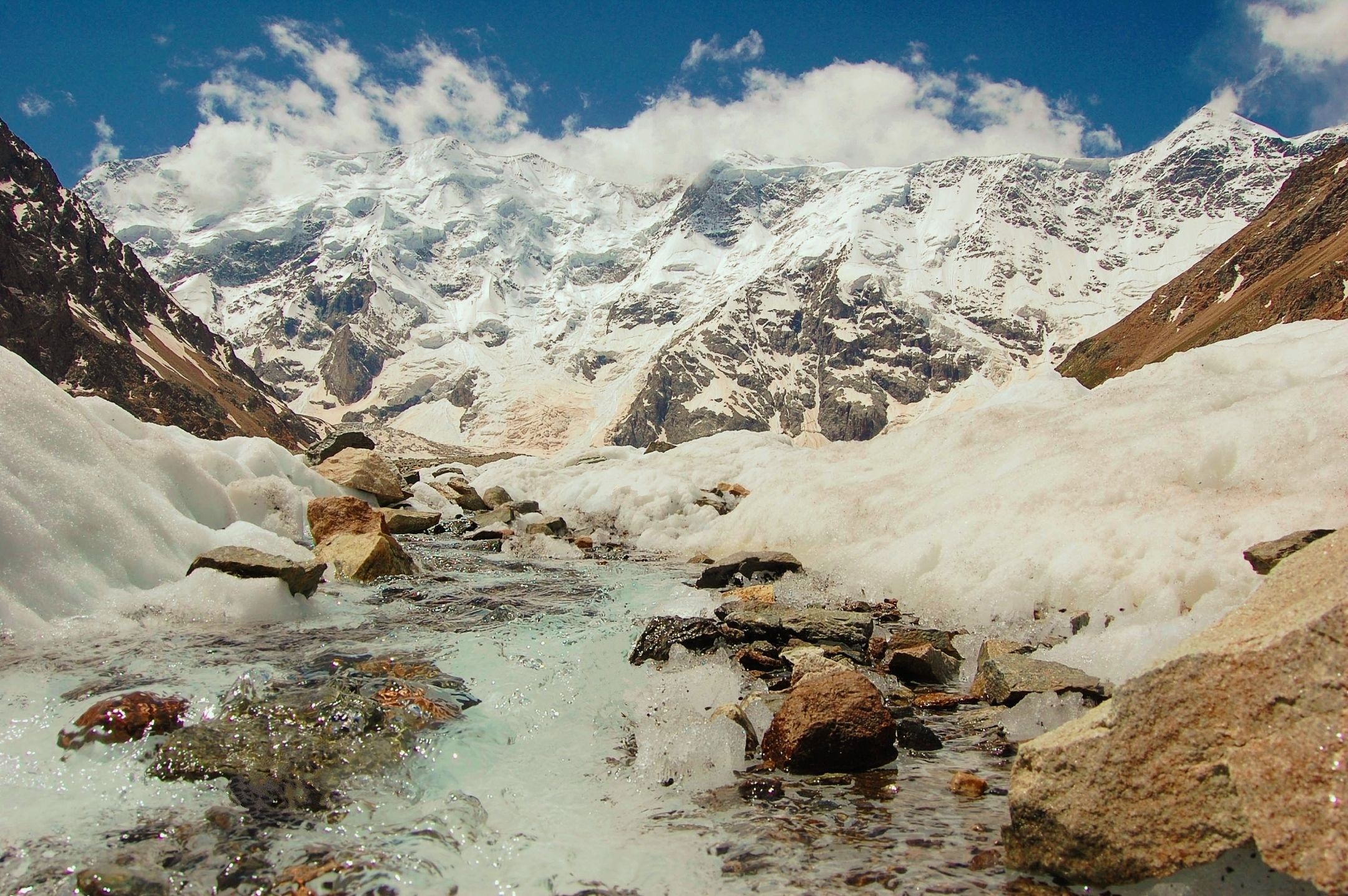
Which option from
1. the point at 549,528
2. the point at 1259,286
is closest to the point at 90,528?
the point at 549,528

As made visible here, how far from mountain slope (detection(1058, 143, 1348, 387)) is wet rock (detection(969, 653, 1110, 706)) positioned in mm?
113118

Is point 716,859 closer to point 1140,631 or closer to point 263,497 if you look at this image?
point 1140,631

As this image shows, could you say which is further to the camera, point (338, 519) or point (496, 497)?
point (496, 497)

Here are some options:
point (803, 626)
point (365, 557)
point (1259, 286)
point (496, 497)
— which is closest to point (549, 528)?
point (496, 497)

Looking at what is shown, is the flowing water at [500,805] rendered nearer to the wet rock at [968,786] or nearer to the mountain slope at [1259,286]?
the wet rock at [968,786]

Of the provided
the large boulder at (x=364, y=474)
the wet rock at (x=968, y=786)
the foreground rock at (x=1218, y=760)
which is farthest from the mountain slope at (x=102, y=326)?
the foreground rock at (x=1218, y=760)

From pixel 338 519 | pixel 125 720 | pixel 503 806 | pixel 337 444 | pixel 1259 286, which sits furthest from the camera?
pixel 1259 286

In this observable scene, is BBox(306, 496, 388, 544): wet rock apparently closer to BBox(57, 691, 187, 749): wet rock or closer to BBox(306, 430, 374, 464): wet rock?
BBox(57, 691, 187, 749): wet rock

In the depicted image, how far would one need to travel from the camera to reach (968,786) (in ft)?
19.2

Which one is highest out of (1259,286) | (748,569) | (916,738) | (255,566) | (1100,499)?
(1259,286)

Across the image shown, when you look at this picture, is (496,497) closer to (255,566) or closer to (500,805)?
(255,566)

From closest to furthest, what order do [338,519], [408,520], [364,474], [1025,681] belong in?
[1025,681]
[338,519]
[408,520]
[364,474]

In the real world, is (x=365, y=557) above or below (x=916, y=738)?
above

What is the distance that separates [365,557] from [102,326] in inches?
5728
